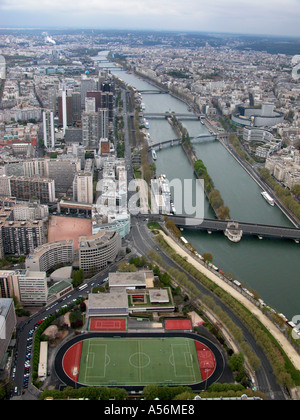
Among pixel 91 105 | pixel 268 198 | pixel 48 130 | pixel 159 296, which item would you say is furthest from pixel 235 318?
pixel 91 105

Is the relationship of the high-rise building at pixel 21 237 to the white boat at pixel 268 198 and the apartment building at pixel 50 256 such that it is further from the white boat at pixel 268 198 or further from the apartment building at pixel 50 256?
the white boat at pixel 268 198

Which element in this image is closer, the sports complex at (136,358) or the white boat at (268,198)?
the sports complex at (136,358)

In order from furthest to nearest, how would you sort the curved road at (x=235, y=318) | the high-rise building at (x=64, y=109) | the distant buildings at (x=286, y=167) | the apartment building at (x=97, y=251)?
the high-rise building at (x=64, y=109) → the distant buildings at (x=286, y=167) → the apartment building at (x=97, y=251) → the curved road at (x=235, y=318)

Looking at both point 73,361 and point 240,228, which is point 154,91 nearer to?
point 240,228

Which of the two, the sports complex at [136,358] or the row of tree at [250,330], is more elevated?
the row of tree at [250,330]

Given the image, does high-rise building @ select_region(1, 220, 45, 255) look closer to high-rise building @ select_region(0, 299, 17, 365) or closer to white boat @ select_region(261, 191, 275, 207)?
high-rise building @ select_region(0, 299, 17, 365)

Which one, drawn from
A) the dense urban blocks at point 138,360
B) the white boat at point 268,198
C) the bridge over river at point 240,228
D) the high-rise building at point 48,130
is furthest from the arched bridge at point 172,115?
the dense urban blocks at point 138,360

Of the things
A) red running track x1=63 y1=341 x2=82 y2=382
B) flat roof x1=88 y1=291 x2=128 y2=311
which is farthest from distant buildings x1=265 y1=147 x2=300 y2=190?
red running track x1=63 y1=341 x2=82 y2=382
